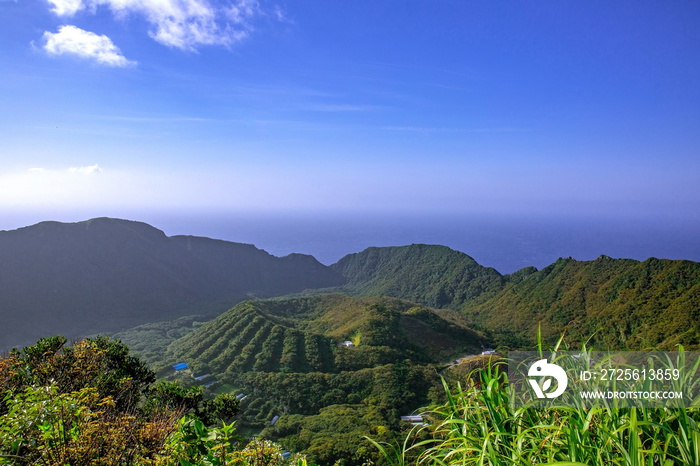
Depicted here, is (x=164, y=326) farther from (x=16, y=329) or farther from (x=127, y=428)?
(x=127, y=428)

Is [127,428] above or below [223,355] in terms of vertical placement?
above

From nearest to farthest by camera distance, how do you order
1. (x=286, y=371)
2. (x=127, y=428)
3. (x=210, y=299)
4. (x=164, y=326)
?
(x=127, y=428) < (x=286, y=371) < (x=164, y=326) < (x=210, y=299)

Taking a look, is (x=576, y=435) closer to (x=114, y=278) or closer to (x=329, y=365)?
(x=329, y=365)

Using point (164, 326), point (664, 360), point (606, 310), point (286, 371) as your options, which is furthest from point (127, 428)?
point (164, 326)

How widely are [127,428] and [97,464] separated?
64 centimetres

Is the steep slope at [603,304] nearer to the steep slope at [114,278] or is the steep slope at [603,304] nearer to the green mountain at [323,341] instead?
A: the green mountain at [323,341]

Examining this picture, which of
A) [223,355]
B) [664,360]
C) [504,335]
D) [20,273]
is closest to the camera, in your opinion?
[664,360]

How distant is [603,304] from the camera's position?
41.9 m

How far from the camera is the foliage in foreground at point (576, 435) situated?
2005mm

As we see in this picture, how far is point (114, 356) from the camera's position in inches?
485

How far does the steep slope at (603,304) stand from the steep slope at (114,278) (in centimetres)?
5638

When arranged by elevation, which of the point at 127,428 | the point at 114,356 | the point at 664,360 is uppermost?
the point at 664,360

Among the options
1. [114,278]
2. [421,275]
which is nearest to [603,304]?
[421,275]

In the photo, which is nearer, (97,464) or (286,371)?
(97,464)
